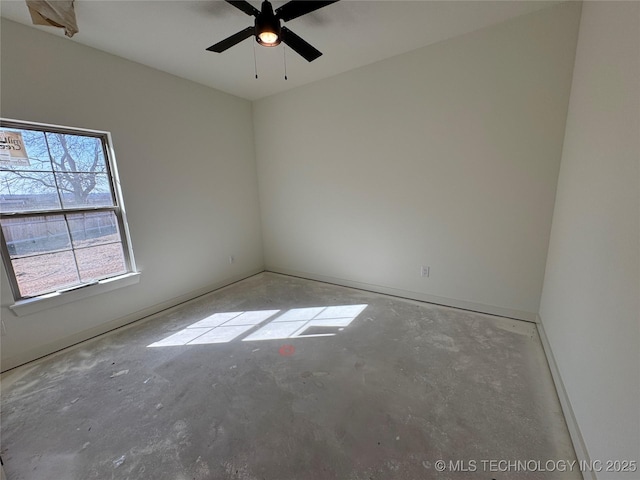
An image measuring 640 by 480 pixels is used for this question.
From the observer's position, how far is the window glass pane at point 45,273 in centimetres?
216

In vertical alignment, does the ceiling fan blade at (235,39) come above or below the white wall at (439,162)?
above

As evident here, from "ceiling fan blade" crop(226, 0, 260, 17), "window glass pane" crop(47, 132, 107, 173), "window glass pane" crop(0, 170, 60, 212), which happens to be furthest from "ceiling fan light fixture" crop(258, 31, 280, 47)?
"window glass pane" crop(0, 170, 60, 212)

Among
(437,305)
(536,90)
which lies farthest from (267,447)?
(536,90)

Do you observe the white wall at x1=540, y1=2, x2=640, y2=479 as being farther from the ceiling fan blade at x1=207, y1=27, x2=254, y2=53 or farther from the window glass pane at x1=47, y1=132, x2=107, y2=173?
the window glass pane at x1=47, y1=132, x2=107, y2=173

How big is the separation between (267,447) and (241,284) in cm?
267

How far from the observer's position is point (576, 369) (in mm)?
1470

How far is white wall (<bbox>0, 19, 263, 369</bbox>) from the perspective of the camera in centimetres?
211

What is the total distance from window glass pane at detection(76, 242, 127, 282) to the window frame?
0.04 meters

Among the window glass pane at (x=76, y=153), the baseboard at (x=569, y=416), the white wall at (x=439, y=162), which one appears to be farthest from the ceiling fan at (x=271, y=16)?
the baseboard at (x=569, y=416)

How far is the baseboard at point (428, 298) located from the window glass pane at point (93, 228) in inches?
91.5

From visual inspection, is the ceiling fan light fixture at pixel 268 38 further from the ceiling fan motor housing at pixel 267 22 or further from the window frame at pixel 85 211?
the window frame at pixel 85 211

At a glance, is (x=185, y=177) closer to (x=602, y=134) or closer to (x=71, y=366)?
(x=71, y=366)

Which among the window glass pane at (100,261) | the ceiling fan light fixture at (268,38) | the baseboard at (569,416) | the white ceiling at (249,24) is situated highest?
the white ceiling at (249,24)

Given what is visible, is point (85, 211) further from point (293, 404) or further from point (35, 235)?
point (293, 404)
